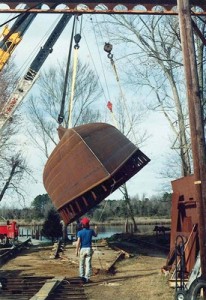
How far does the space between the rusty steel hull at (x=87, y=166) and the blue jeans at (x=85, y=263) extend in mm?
2442

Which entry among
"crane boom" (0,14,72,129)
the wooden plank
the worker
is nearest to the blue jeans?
the worker

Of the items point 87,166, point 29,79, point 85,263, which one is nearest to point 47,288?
point 85,263

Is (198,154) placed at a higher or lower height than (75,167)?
lower

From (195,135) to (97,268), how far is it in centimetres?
735

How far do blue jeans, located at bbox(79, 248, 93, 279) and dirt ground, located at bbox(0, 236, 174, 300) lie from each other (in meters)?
0.28

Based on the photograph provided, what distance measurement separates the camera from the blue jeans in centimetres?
1280

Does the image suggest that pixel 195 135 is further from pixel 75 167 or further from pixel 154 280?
pixel 75 167

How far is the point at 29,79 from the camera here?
23.4 metres

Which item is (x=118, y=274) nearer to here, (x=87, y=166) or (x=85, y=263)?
(x=85, y=263)

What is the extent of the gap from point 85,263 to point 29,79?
12561mm

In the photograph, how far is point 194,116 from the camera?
337 inches

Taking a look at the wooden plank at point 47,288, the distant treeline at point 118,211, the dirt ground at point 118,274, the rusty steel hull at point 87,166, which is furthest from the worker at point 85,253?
the distant treeline at point 118,211

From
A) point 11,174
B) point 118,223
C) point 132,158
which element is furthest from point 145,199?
point 132,158

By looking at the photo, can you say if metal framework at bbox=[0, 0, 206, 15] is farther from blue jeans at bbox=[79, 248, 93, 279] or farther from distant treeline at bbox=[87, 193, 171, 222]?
distant treeline at bbox=[87, 193, 171, 222]
